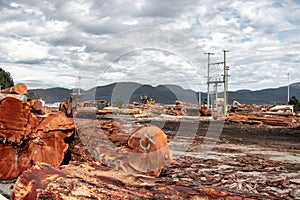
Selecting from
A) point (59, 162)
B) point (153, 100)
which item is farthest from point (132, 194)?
point (153, 100)

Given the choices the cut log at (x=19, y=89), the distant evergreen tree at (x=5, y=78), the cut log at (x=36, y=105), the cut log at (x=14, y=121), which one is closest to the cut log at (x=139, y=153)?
the cut log at (x=14, y=121)

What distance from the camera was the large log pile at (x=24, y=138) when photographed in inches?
174

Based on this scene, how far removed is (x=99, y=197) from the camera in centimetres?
288

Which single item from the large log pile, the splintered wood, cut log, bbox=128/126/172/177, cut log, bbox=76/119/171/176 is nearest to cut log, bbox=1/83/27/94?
the large log pile

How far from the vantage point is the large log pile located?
441cm

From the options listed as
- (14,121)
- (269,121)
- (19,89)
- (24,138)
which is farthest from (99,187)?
(269,121)

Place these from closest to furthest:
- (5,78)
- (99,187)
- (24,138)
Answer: (99,187)
(24,138)
(5,78)

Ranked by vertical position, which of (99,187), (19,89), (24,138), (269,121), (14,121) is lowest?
(269,121)

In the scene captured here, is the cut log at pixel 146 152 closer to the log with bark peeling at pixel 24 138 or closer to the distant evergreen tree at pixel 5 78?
the log with bark peeling at pixel 24 138

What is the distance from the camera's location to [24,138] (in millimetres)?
4461

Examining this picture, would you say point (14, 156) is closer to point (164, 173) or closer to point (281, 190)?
point (164, 173)

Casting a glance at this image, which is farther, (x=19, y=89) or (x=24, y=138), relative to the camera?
(x=19, y=89)

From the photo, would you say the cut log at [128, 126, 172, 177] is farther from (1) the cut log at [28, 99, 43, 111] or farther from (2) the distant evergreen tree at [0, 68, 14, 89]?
(2) the distant evergreen tree at [0, 68, 14, 89]

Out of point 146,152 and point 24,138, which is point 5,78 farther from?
point 146,152
